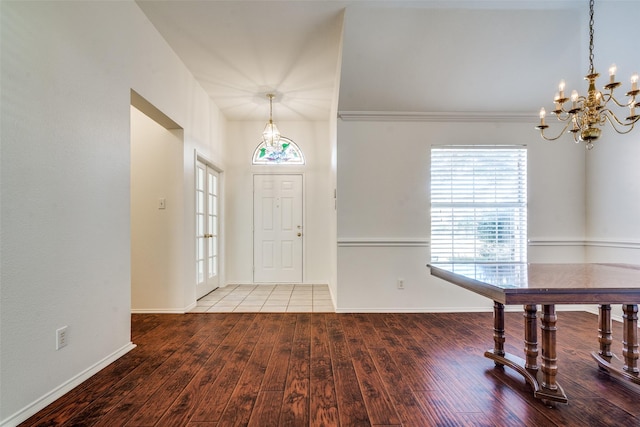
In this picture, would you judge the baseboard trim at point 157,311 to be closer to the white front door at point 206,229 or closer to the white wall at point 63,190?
the white front door at point 206,229

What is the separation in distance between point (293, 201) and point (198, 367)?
355 centimetres

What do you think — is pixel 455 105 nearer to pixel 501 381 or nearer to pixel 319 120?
pixel 319 120

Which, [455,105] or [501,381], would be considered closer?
[501,381]

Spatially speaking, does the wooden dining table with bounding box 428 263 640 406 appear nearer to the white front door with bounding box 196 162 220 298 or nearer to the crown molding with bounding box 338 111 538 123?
the crown molding with bounding box 338 111 538 123

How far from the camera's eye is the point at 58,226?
191 centimetres

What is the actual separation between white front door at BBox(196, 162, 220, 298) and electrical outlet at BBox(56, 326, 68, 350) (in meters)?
2.32

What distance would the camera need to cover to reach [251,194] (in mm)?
5531

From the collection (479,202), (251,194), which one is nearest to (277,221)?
(251,194)

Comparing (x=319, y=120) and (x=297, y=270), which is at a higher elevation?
(x=319, y=120)

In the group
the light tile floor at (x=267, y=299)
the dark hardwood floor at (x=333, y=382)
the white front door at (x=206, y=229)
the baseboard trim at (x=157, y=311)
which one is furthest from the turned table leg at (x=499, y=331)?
the white front door at (x=206, y=229)

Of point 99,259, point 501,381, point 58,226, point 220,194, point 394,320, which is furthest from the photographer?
point 220,194

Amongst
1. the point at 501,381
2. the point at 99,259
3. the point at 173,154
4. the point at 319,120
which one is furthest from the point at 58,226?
the point at 319,120

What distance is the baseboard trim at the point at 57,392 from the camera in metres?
1.61

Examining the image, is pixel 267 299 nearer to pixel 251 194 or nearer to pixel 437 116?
pixel 251 194
